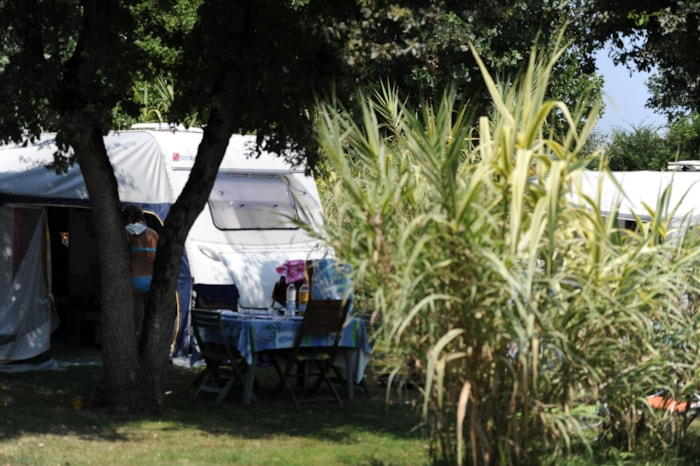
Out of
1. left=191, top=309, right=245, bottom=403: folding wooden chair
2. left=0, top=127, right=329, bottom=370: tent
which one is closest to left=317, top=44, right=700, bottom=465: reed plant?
left=191, top=309, right=245, bottom=403: folding wooden chair

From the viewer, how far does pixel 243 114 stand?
8.40m

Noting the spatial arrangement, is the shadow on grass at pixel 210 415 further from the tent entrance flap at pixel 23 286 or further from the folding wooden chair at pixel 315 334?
the tent entrance flap at pixel 23 286

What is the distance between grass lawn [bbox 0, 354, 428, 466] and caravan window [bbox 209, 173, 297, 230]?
2779 millimetres

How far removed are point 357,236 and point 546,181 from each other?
1.00m

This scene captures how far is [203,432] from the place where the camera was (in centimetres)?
805

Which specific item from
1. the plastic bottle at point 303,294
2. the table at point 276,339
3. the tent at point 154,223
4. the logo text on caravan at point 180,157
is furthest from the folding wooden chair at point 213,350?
the logo text on caravan at point 180,157

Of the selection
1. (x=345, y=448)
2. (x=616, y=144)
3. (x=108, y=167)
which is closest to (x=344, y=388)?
(x=345, y=448)

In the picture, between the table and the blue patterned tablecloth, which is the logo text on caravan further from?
the blue patterned tablecloth

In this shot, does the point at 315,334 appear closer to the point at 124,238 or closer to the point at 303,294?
the point at 303,294

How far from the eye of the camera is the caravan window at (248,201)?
12484 millimetres

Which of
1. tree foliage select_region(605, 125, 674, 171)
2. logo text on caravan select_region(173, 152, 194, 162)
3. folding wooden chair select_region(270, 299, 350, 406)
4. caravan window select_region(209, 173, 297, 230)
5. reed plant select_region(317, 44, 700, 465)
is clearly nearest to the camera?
reed plant select_region(317, 44, 700, 465)

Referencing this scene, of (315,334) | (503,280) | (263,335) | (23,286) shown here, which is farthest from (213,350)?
(503,280)

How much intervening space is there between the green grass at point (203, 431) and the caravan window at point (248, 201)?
9.12ft

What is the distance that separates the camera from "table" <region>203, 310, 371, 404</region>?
29.7 ft
